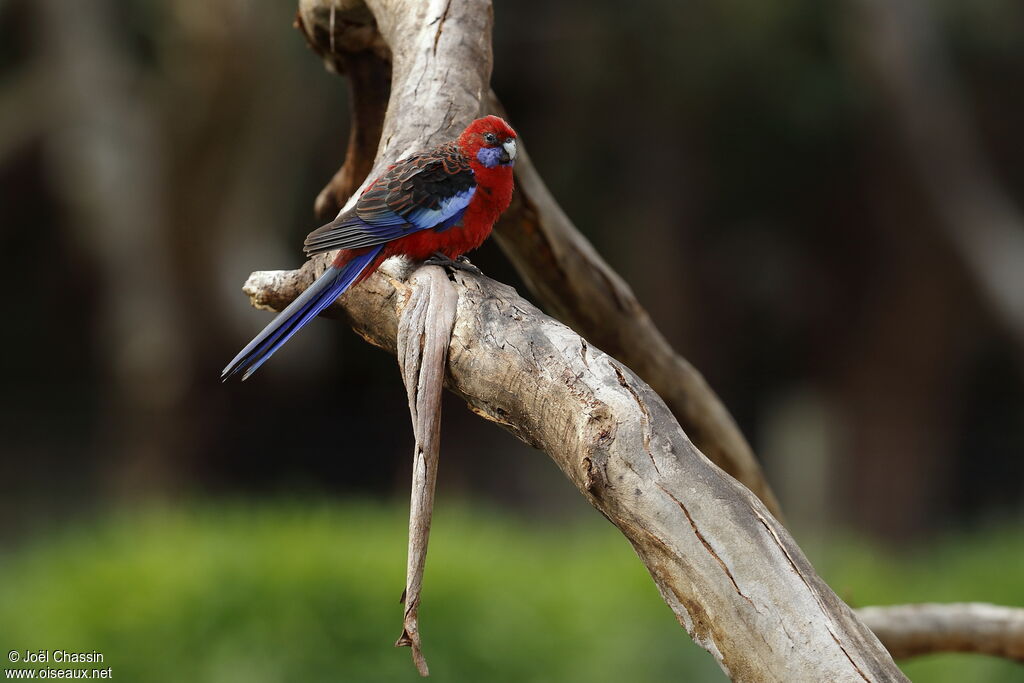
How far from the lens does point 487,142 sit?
207 cm

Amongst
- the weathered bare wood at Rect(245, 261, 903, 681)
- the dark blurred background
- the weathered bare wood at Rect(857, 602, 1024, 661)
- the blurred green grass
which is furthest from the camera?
the dark blurred background

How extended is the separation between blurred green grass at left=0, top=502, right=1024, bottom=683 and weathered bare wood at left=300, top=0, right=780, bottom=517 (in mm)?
1625

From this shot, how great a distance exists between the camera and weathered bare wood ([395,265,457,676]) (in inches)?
52.6

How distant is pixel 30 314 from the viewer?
10.4 metres

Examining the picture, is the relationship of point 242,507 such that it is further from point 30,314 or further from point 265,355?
point 30,314

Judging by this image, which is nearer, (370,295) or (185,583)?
(370,295)

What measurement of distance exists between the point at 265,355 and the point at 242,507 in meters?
3.68

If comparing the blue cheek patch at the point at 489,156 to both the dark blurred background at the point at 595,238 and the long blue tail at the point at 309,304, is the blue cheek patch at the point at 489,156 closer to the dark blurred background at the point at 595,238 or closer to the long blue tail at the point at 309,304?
the long blue tail at the point at 309,304

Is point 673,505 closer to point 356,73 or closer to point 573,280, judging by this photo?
point 573,280

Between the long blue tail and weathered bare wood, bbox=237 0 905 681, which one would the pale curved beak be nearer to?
the long blue tail

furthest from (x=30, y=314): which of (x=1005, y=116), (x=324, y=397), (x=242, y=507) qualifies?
(x=1005, y=116)

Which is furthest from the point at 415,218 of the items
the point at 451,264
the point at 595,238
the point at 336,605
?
the point at 595,238

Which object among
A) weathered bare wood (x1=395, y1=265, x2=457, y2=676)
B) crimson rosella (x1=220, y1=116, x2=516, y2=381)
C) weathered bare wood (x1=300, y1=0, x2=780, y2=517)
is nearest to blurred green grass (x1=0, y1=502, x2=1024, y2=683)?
weathered bare wood (x1=300, y1=0, x2=780, y2=517)

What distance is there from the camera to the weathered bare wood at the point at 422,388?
1337mm
